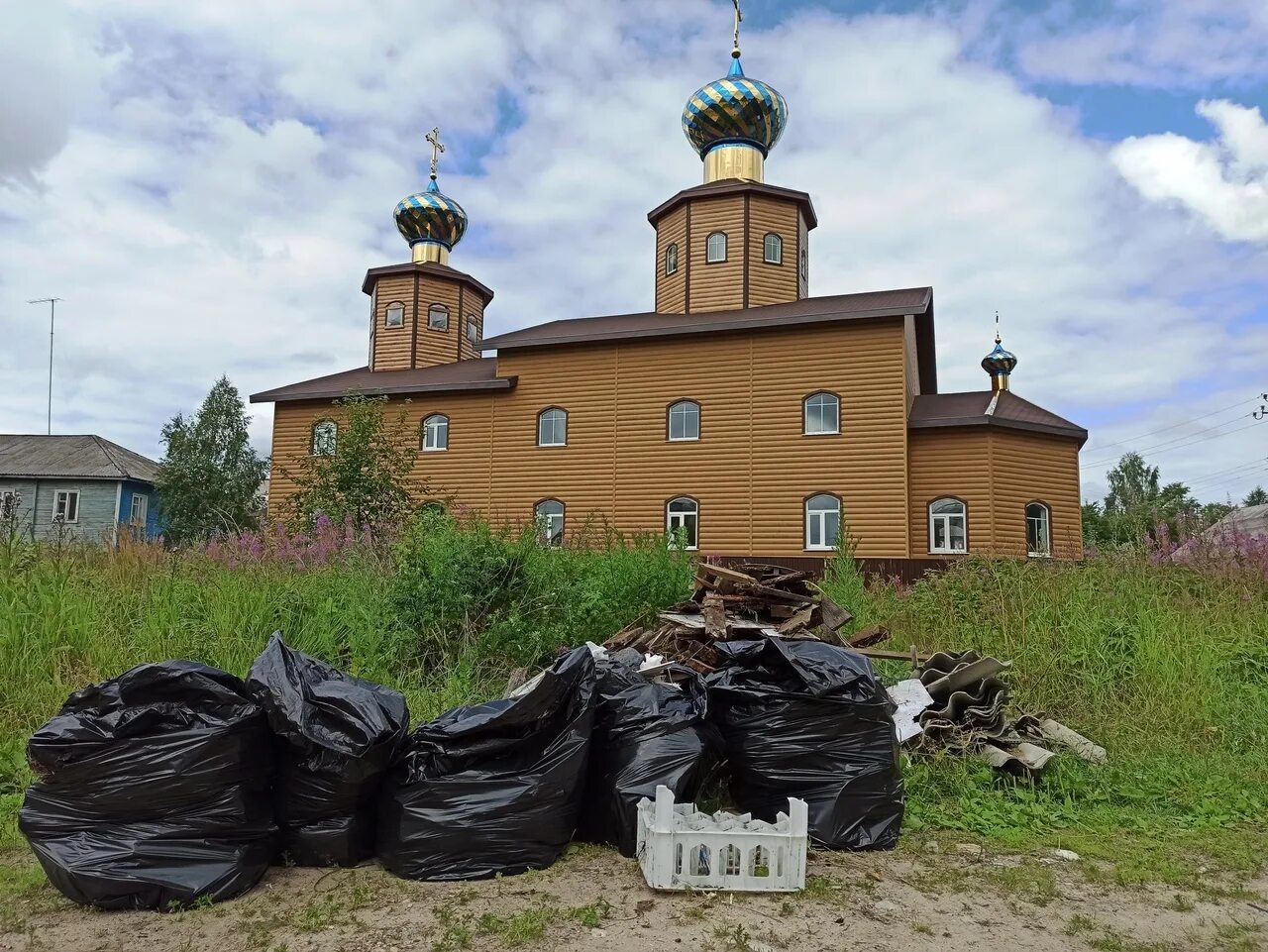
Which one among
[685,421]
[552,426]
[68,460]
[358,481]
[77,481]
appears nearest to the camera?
[358,481]

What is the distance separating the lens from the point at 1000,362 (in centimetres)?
2416

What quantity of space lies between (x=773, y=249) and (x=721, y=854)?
64.0ft

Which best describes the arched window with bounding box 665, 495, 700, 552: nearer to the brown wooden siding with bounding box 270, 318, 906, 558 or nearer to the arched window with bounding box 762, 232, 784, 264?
the brown wooden siding with bounding box 270, 318, 906, 558

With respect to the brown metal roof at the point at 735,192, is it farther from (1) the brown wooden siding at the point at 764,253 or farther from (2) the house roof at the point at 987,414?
(2) the house roof at the point at 987,414

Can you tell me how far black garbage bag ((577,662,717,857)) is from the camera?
11.7 ft

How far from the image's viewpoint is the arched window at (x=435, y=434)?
2125cm

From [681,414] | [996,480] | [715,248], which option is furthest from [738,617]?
[715,248]

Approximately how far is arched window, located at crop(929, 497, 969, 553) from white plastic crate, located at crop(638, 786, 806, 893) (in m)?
15.9

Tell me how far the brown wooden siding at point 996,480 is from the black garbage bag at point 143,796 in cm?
1637

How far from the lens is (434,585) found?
19.2ft

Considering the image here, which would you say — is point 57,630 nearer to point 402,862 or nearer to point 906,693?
point 402,862

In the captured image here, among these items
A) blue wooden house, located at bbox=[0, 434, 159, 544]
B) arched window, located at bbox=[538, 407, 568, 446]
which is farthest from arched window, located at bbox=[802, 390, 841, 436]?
blue wooden house, located at bbox=[0, 434, 159, 544]

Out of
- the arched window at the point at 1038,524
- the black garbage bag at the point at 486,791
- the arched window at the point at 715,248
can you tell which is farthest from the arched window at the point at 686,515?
the black garbage bag at the point at 486,791

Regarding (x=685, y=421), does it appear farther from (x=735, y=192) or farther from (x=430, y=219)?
(x=430, y=219)
